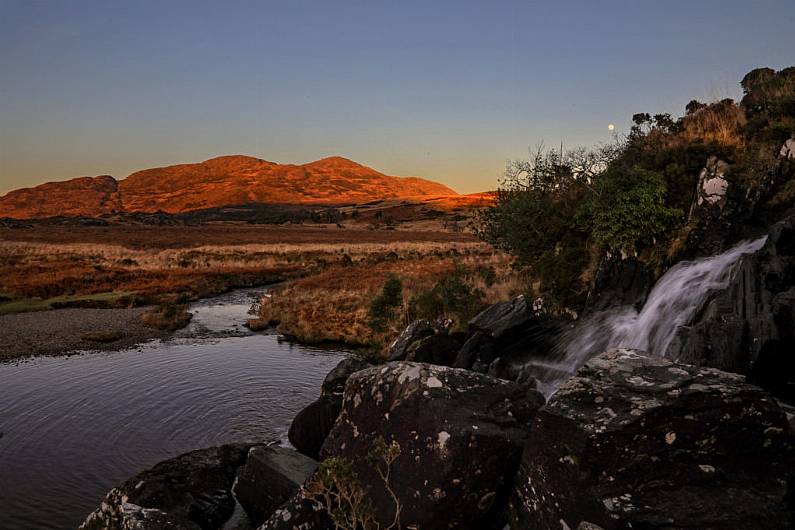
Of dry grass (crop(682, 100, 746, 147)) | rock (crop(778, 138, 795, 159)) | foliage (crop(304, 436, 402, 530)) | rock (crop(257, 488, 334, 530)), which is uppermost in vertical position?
dry grass (crop(682, 100, 746, 147))

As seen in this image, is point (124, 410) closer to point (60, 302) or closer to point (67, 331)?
point (67, 331)

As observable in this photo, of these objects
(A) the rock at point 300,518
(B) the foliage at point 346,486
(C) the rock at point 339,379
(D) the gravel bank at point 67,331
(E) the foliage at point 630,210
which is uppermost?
(E) the foliage at point 630,210

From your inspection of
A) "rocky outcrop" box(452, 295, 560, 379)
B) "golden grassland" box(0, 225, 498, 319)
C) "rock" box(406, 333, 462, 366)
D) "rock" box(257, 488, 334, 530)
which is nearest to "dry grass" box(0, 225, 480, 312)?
"golden grassland" box(0, 225, 498, 319)

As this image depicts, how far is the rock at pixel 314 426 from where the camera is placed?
13430 millimetres

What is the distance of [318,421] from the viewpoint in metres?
13.7

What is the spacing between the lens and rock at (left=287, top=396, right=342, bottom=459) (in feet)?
44.1

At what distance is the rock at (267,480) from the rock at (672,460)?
17.3 ft

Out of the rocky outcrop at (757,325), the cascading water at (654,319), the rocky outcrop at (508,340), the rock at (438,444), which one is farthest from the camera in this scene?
the rocky outcrop at (508,340)

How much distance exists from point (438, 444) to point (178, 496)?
6.37 metres

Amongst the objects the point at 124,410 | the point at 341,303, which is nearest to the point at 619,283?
the point at 124,410

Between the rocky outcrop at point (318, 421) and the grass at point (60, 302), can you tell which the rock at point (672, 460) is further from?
the grass at point (60, 302)

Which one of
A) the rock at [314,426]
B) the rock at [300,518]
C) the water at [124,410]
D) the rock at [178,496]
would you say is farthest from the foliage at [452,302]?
the rock at [300,518]

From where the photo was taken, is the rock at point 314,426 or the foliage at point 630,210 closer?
the rock at point 314,426

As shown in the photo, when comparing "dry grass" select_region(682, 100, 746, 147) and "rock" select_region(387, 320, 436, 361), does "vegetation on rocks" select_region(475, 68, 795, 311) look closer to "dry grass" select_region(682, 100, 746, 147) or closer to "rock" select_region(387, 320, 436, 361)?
"dry grass" select_region(682, 100, 746, 147)
